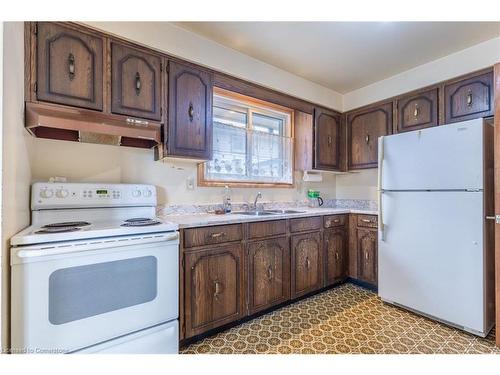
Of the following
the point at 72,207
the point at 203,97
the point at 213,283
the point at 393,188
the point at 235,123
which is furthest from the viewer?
the point at 235,123

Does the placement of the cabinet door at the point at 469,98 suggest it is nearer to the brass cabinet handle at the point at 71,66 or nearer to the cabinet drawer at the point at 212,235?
the cabinet drawer at the point at 212,235

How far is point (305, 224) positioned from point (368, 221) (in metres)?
0.77

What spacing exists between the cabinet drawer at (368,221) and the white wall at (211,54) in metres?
1.43

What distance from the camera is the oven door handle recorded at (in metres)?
1.11

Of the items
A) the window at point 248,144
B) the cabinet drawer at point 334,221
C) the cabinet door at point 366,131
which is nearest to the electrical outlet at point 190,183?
the window at point 248,144

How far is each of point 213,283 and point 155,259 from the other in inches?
19.7

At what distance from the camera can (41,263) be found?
1.14 meters

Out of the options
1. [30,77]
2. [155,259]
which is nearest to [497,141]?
[155,259]

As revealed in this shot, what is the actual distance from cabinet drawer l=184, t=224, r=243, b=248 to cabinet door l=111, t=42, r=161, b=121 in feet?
2.91

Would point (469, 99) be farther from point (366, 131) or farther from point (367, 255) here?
point (367, 255)

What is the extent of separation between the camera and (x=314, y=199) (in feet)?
10.5

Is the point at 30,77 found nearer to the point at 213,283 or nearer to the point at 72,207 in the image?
the point at 72,207

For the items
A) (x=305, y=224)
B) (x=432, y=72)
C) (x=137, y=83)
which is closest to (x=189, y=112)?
(x=137, y=83)

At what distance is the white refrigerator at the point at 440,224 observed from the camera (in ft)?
5.76
